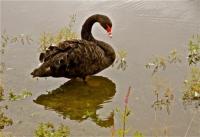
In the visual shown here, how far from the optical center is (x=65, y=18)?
8812mm

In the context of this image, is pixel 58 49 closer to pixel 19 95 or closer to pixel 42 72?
pixel 42 72

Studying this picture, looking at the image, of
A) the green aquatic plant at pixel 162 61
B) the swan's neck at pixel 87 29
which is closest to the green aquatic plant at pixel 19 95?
the swan's neck at pixel 87 29

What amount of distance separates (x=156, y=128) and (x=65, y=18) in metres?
4.04

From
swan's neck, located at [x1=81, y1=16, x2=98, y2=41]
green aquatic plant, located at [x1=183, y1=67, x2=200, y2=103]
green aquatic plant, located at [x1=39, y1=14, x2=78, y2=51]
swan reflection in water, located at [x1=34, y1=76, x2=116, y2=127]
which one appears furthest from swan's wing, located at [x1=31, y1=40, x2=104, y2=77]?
green aquatic plant, located at [x1=183, y1=67, x2=200, y2=103]

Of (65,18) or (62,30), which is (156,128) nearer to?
(62,30)

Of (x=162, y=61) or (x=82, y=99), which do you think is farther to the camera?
(x=162, y=61)

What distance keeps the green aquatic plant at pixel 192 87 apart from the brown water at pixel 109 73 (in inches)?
3.4

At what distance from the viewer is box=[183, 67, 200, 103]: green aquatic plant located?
19.5 ft

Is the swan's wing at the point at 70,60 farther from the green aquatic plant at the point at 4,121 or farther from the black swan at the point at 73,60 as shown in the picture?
the green aquatic plant at the point at 4,121

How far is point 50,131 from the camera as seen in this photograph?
5238 millimetres

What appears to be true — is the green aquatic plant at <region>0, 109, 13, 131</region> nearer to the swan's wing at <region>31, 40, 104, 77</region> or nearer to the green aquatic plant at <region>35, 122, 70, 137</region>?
the green aquatic plant at <region>35, 122, 70, 137</region>

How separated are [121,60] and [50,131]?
2.20 metres

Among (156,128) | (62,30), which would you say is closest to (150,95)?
(156,128)

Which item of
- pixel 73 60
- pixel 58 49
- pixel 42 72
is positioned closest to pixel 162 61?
pixel 73 60
